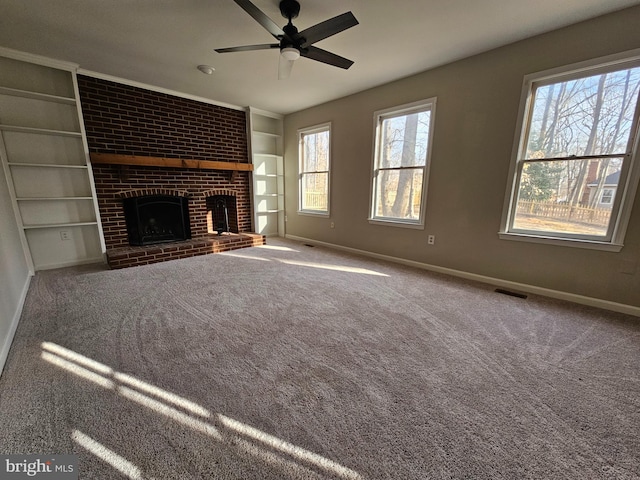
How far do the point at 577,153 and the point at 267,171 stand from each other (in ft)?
15.4

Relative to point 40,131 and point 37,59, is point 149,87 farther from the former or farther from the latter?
point 40,131

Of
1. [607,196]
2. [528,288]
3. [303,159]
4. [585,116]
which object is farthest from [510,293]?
[303,159]

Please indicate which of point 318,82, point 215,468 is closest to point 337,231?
point 318,82

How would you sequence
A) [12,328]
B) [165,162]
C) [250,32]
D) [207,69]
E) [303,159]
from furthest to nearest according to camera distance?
[303,159] → [165,162] → [207,69] → [250,32] → [12,328]

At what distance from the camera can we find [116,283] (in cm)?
292

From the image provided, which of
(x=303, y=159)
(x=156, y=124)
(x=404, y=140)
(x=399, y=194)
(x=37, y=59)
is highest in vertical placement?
(x=37, y=59)

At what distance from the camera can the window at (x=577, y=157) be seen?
2246 millimetres

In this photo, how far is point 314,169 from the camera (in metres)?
4.98

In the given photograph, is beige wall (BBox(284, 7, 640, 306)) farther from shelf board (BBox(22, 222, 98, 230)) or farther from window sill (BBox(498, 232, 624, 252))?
shelf board (BBox(22, 222, 98, 230))

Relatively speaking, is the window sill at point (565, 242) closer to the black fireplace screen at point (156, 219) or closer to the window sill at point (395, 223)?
the window sill at point (395, 223)

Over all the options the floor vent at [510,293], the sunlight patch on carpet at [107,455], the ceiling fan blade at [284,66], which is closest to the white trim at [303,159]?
the ceiling fan blade at [284,66]

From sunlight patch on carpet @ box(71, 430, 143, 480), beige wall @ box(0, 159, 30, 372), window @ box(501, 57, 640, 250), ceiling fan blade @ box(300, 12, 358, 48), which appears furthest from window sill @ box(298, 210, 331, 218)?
sunlight patch on carpet @ box(71, 430, 143, 480)

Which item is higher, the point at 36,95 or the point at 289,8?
the point at 289,8

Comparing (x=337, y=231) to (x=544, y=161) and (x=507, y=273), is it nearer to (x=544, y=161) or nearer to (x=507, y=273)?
(x=507, y=273)
